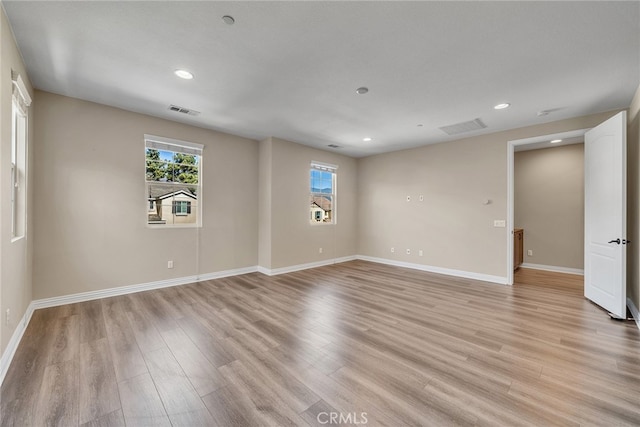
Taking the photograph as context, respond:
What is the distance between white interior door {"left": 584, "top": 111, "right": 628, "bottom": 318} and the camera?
3.13 m

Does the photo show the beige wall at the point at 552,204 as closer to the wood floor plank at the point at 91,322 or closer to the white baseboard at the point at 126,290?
the white baseboard at the point at 126,290

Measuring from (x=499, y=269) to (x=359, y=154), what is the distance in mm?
4000

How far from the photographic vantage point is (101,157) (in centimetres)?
379

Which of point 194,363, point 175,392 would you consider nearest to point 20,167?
point 194,363

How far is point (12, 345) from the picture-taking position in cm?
229

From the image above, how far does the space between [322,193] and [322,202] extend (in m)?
0.23

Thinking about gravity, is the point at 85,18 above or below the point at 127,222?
above

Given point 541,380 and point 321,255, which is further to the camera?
point 321,255

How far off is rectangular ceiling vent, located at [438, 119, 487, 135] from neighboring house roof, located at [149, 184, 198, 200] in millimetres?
4664

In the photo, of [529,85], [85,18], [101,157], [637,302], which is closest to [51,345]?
[101,157]

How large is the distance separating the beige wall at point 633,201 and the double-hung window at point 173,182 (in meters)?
6.26

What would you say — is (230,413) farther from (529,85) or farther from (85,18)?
(529,85)

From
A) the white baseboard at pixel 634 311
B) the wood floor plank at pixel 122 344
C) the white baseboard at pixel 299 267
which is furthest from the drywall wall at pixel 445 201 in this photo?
the wood floor plank at pixel 122 344

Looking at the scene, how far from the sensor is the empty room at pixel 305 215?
6.24 feet
